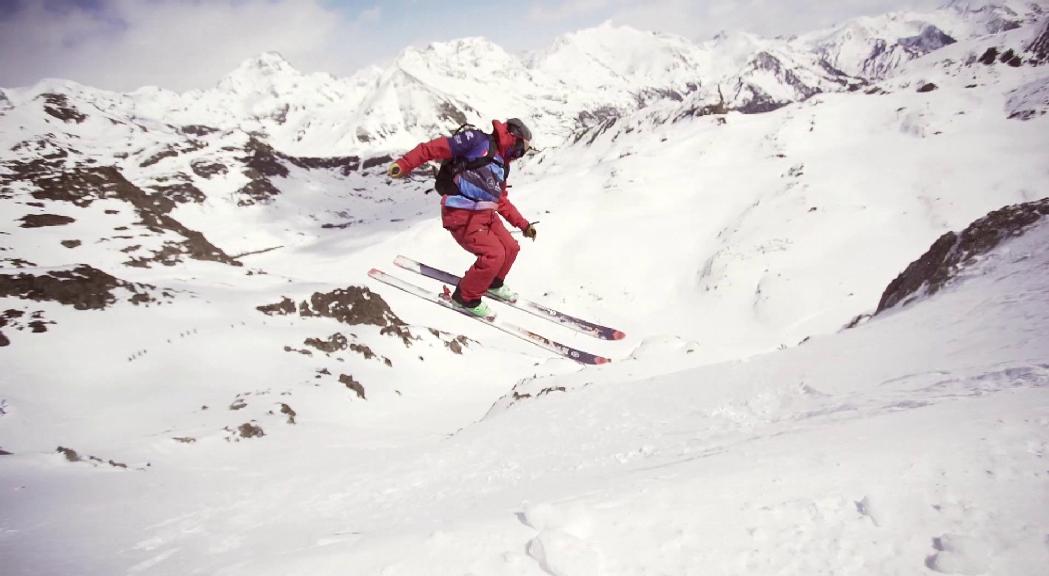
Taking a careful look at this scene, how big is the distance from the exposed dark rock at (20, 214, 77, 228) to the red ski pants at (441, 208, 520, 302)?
49.8m

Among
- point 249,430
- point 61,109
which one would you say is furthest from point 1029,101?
point 61,109

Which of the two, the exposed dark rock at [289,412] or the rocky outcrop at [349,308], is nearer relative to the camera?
the exposed dark rock at [289,412]

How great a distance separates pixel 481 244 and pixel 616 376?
5389mm

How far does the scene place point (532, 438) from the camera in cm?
779

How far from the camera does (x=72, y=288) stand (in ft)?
75.2

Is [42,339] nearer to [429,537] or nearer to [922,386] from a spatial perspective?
[429,537]

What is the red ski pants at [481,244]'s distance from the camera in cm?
944

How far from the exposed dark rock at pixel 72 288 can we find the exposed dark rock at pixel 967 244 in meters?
30.7

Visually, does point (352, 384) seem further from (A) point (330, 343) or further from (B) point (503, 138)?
(B) point (503, 138)

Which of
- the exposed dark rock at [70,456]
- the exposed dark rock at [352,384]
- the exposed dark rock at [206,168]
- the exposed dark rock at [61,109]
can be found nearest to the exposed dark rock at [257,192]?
the exposed dark rock at [206,168]

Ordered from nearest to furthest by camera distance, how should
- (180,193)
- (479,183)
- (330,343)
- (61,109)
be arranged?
(479,183) < (330,343) < (180,193) < (61,109)

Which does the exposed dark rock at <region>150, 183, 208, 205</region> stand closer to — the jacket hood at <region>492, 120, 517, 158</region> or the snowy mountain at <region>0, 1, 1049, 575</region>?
the snowy mountain at <region>0, 1, 1049, 575</region>

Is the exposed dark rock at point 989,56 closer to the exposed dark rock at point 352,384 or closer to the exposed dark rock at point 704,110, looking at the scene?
the exposed dark rock at point 704,110

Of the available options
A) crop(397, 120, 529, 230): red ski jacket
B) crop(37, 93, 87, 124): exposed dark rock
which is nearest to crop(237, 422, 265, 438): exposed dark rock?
crop(397, 120, 529, 230): red ski jacket
